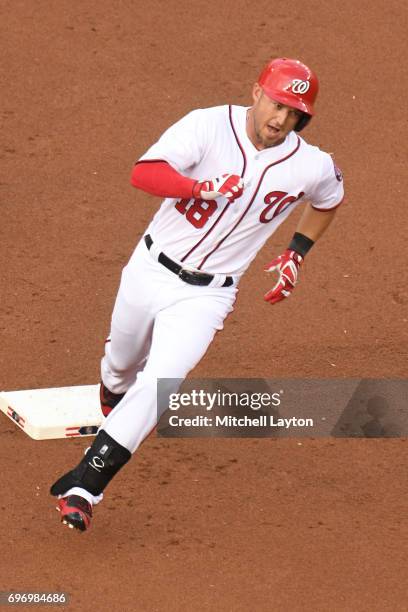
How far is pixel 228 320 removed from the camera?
8.74m

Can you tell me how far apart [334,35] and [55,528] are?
19.8ft

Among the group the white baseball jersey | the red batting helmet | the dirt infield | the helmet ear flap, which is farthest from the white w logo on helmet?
the dirt infield

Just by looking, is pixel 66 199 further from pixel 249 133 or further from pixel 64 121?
pixel 249 133

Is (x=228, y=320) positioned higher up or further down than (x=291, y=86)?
further down

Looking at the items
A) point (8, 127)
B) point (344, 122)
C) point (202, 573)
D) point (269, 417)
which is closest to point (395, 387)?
point (269, 417)

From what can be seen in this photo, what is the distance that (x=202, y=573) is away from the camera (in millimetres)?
6609

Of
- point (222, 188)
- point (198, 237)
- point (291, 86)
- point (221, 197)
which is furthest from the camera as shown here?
point (198, 237)

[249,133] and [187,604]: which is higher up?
[249,133]

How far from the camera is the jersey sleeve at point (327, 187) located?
22.7ft

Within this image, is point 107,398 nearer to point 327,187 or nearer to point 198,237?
point 198,237

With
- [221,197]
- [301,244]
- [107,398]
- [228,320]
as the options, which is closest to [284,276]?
[301,244]

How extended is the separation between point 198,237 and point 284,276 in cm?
54

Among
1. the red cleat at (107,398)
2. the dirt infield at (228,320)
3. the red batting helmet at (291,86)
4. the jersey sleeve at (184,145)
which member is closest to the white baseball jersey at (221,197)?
the jersey sleeve at (184,145)

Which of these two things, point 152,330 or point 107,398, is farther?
point 107,398
